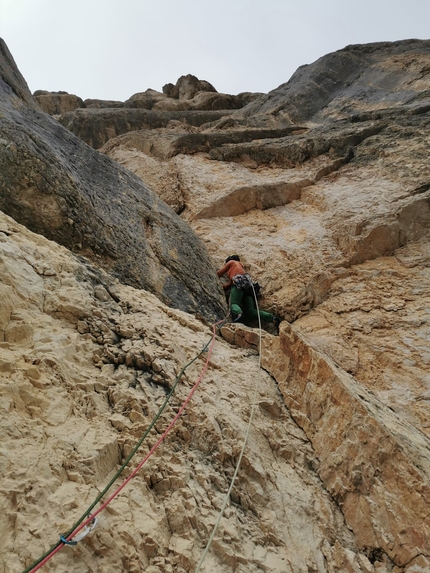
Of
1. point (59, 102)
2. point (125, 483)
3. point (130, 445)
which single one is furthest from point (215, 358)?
point (59, 102)

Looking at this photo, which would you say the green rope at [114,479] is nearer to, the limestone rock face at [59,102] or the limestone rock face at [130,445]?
the limestone rock face at [130,445]

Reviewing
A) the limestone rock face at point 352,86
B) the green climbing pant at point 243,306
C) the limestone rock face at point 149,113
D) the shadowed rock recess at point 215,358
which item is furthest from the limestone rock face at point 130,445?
the limestone rock face at point 149,113

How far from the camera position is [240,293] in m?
6.62

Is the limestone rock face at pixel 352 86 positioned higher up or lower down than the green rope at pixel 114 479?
higher up

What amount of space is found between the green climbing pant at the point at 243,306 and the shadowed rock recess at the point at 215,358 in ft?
0.89

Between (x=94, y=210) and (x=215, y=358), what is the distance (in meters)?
2.68

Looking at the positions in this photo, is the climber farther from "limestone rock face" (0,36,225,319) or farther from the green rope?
the green rope

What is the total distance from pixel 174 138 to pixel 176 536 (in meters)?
10.6

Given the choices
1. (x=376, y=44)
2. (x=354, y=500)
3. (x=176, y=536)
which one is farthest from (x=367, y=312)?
(x=376, y=44)

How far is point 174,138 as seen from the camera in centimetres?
1135

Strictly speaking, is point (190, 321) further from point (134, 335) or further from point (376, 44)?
point (376, 44)

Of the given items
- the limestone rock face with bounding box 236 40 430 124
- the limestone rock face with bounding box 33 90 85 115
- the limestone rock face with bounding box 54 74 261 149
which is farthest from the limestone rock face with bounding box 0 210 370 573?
the limestone rock face with bounding box 33 90 85 115

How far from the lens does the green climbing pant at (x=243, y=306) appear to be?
6316 millimetres

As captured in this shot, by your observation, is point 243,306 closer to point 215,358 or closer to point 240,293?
point 240,293
